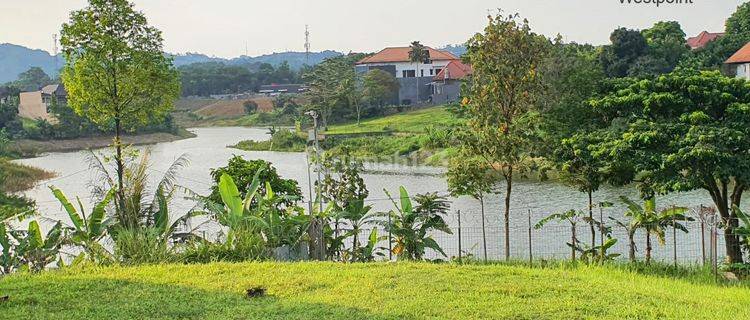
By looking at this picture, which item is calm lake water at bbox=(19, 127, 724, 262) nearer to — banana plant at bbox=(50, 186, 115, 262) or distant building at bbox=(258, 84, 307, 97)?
banana plant at bbox=(50, 186, 115, 262)

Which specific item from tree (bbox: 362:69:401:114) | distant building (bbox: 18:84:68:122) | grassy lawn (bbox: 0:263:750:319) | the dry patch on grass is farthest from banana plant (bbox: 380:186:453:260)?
distant building (bbox: 18:84:68:122)

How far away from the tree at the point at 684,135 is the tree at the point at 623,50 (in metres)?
29.6

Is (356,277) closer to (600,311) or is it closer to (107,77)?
(600,311)

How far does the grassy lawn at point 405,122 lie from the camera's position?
47.9 meters

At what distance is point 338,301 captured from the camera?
7.80 metres

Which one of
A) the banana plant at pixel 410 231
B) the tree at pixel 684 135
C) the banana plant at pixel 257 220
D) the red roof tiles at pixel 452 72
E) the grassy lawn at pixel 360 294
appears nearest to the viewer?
the grassy lawn at pixel 360 294

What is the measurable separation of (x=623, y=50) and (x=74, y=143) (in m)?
34.1

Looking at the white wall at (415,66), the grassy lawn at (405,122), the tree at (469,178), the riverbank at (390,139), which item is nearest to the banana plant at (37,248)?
the tree at (469,178)

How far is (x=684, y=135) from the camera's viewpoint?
12.1 metres

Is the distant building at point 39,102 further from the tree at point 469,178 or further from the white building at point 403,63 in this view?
the tree at point 469,178

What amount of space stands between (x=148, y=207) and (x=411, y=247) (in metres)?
3.88

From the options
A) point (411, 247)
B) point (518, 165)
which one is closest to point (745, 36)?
point (518, 165)

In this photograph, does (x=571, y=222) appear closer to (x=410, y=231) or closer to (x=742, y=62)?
(x=410, y=231)

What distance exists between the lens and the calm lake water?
16.2 meters
